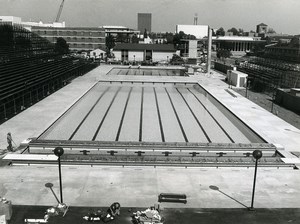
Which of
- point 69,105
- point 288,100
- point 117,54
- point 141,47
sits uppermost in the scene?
point 141,47

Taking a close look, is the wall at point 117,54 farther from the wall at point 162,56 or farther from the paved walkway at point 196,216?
the paved walkway at point 196,216

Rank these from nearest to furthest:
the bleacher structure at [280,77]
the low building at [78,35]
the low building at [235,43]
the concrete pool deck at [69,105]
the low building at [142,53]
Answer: the concrete pool deck at [69,105], the bleacher structure at [280,77], the low building at [142,53], the low building at [78,35], the low building at [235,43]

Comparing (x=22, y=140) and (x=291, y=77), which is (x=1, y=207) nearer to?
(x=22, y=140)

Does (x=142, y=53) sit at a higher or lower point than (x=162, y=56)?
higher

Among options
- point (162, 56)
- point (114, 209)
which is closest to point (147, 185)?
point (114, 209)

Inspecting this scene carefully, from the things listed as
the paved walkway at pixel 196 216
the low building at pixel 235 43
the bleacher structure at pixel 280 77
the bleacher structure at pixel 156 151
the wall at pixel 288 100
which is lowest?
the paved walkway at pixel 196 216

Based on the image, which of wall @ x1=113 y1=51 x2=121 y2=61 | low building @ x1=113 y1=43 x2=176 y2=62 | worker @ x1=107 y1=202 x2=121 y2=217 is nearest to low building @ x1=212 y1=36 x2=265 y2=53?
low building @ x1=113 y1=43 x2=176 y2=62

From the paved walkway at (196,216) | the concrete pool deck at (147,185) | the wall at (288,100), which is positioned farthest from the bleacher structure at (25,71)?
the wall at (288,100)

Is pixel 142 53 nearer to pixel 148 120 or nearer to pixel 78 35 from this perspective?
pixel 78 35
